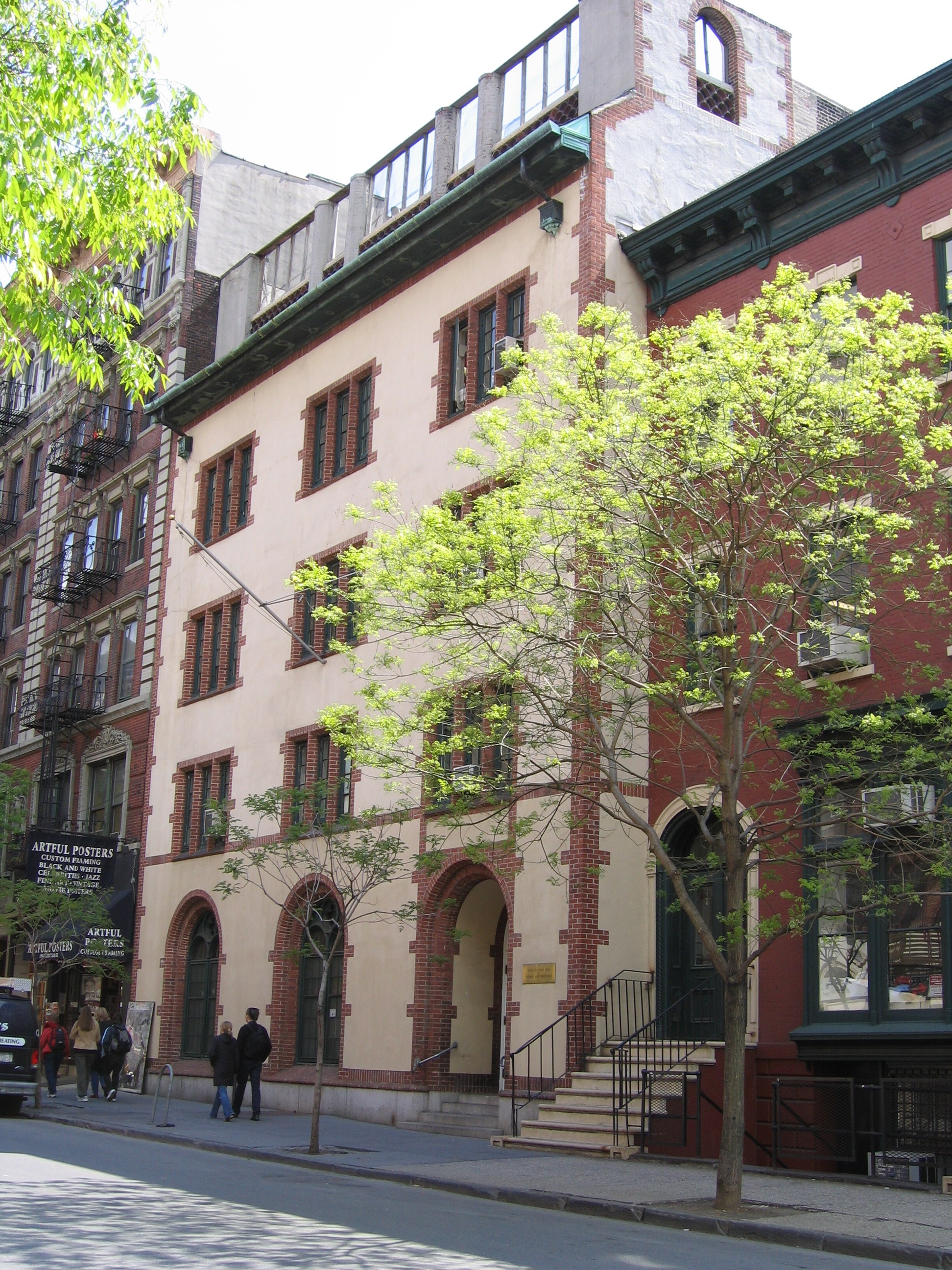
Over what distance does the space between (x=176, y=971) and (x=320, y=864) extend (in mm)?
11322

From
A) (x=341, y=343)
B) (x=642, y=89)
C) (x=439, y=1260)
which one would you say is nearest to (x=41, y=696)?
(x=341, y=343)

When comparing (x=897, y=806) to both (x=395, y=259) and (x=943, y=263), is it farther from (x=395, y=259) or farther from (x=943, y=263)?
(x=395, y=259)

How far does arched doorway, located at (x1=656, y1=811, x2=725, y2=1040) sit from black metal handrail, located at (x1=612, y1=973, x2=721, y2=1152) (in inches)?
0.6

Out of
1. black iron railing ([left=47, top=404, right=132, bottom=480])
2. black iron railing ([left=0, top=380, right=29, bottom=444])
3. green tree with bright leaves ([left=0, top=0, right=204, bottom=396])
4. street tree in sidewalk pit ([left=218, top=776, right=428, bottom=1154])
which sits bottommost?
street tree in sidewalk pit ([left=218, top=776, right=428, bottom=1154])

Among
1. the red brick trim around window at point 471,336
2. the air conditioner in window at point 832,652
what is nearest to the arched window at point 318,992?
the red brick trim around window at point 471,336

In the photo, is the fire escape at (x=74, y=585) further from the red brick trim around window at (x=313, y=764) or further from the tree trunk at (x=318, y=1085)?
the tree trunk at (x=318, y=1085)

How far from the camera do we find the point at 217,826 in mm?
22172

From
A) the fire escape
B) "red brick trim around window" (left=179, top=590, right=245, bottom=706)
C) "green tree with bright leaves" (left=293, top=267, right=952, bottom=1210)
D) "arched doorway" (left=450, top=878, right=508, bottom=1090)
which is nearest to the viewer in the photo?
"green tree with bright leaves" (left=293, top=267, right=952, bottom=1210)

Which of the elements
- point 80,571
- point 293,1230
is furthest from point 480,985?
point 80,571

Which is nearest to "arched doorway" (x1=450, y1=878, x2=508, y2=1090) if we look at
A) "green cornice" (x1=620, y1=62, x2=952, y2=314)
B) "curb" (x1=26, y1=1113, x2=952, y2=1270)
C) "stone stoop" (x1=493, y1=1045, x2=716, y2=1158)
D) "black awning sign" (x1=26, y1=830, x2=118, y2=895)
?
"stone stoop" (x1=493, y1=1045, x2=716, y2=1158)

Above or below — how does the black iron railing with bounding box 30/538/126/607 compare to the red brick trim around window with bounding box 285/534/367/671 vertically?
above

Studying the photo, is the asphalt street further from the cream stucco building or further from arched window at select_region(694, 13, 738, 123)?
arched window at select_region(694, 13, 738, 123)

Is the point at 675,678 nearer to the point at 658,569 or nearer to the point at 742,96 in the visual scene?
the point at 658,569

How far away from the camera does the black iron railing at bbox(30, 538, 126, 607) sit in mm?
36312
